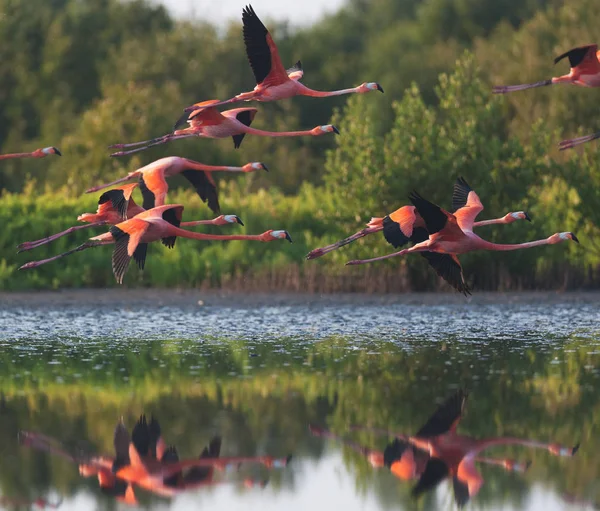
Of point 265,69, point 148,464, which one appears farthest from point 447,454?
point 265,69

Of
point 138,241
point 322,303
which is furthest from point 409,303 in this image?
point 138,241

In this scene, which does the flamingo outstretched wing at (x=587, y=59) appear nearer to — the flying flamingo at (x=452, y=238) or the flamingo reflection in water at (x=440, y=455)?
the flying flamingo at (x=452, y=238)

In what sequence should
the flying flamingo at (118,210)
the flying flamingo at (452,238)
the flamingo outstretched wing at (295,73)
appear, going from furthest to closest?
the flamingo outstretched wing at (295,73), the flying flamingo at (118,210), the flying flamingo at (452,238)

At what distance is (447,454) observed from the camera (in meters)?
8.41

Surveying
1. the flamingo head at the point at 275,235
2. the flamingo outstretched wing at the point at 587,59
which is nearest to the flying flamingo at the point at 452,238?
the flamingo head at the point at 275,235

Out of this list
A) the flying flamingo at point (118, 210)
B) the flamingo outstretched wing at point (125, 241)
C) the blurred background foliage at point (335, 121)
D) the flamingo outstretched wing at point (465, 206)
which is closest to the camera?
the flamingo outstretched wing at point (125, 241)

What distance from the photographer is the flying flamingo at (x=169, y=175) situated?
1466cm

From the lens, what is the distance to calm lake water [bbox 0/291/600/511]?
759cm

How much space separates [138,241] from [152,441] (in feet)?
15.5

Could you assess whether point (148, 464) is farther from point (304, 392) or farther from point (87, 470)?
point (304, 392)

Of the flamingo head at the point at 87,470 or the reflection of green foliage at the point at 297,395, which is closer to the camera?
the flamingo head at the point at 87,470

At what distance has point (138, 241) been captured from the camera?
13453 millimetres

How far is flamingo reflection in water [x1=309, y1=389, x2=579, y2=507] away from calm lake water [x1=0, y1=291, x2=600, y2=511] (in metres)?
0.08

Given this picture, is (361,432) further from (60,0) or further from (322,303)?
(60,0)
